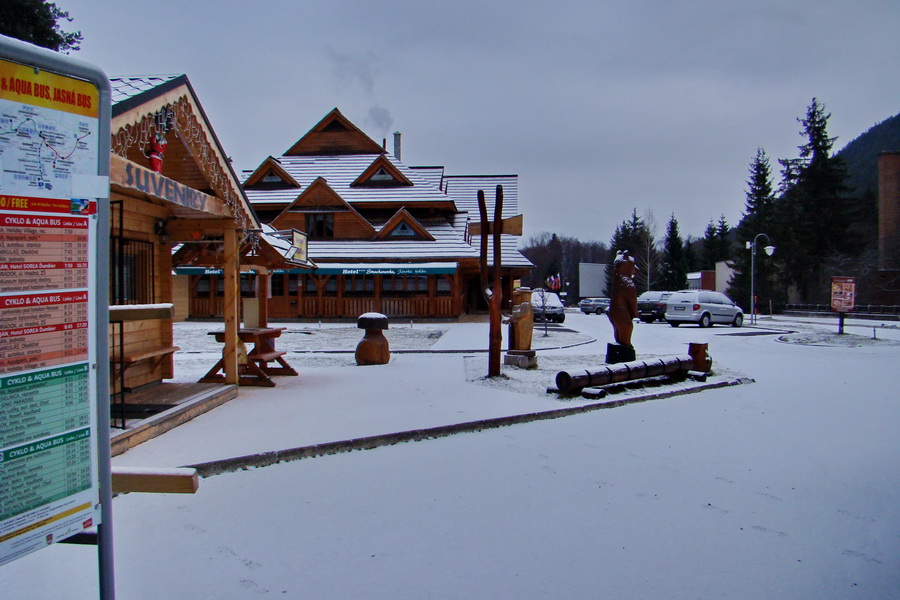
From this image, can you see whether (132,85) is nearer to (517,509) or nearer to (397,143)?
(517,509)

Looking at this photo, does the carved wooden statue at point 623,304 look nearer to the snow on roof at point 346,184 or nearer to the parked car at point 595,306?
the snow on roof at point 346,184

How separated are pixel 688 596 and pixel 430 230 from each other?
28119mm

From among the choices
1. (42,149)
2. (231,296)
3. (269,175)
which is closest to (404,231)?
(269,175)

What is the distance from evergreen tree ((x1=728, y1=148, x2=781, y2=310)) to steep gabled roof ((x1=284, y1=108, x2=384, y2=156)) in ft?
98.0

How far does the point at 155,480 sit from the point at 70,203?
1.10 metres

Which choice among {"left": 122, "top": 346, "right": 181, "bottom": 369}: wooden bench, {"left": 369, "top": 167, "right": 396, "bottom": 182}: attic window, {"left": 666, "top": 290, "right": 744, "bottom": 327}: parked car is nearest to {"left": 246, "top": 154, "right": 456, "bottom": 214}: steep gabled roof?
{"left": 369, "top": 167, "right": 396, "bottom": 182}: attic window

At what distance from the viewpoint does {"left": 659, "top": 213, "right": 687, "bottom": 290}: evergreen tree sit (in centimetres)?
6278

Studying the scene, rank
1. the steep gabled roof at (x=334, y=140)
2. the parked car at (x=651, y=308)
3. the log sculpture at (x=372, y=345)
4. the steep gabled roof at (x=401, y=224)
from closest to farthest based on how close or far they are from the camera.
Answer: the log sculpture at (x=372, y=345) < the parked car at (x=651, y=308) < the steep gabled roof at (x=401, y=224) < the steep gabled roof at (x=334, y=140)

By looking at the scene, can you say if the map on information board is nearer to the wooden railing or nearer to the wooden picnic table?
the wooden picnic table

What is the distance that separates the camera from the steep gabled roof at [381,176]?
32.2m

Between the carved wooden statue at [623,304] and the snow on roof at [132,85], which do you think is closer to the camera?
the snow on roof at [132,85]

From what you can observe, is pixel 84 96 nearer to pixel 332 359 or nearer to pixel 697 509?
pixel 697 509

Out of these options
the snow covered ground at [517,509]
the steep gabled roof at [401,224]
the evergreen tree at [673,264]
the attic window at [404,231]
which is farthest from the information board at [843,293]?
the evergreen tree at [673,264]

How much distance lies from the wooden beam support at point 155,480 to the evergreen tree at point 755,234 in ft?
161
